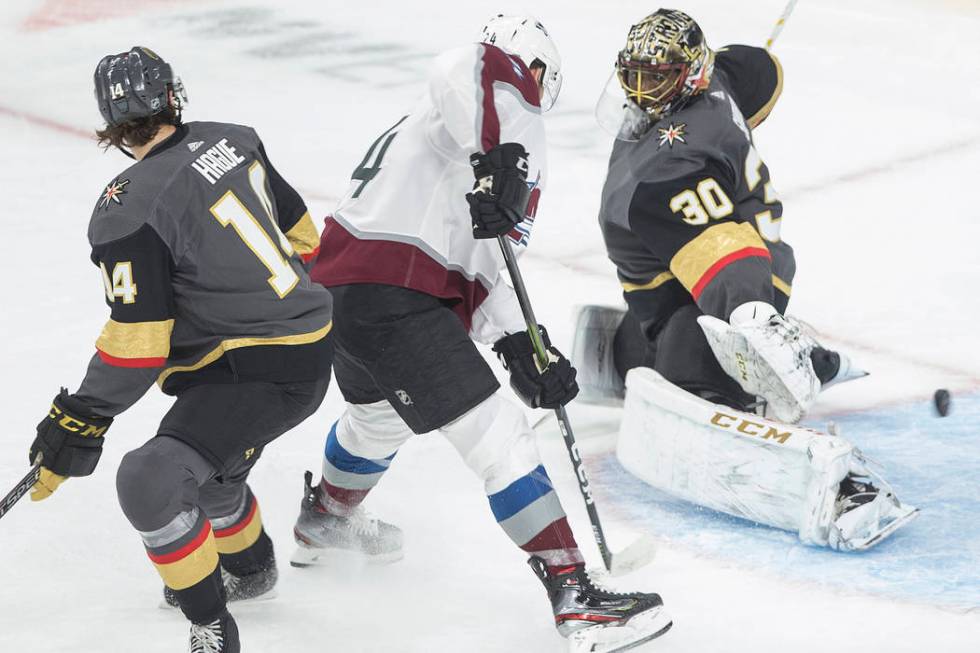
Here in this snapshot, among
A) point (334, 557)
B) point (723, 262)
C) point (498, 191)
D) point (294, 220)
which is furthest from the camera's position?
point (723, 262)

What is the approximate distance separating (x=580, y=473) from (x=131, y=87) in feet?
3.54

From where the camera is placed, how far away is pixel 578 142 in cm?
619

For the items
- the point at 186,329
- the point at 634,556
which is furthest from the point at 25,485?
the point at 634,556

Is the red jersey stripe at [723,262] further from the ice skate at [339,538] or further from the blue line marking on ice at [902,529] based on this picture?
the ice skate at [339,538]

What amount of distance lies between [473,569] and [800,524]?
0.68 meters

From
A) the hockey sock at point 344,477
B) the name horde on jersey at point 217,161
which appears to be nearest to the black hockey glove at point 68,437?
the name horde on jersey at point 217,161

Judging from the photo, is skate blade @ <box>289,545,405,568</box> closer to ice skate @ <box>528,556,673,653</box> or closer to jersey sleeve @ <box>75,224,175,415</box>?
ice skate @ <box>528,556,673,653</box>

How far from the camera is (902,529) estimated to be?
11.0 ft

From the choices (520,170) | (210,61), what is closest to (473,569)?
(520,170)

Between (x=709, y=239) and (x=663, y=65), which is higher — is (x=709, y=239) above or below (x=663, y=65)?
below

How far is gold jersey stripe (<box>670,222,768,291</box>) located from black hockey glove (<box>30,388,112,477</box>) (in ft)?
4.54

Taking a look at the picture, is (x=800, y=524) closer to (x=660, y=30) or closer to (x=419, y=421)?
(x=419, y=421)

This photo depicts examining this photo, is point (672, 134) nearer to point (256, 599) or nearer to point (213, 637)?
point (256, 599)

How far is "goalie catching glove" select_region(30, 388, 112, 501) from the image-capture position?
2.65 m
